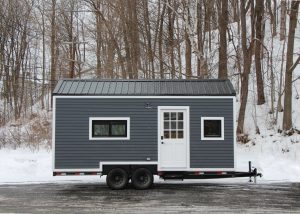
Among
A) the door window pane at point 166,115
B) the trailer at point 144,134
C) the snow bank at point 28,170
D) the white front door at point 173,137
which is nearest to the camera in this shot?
the trailer at point 144,134

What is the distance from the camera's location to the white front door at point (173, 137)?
13.0 metres

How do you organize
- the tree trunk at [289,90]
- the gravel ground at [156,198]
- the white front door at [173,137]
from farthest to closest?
the tree trunk at [289,90] < the white front door at [173,137] < the gravel ground at [156,198]

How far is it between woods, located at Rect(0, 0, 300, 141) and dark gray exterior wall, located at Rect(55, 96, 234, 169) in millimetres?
7774

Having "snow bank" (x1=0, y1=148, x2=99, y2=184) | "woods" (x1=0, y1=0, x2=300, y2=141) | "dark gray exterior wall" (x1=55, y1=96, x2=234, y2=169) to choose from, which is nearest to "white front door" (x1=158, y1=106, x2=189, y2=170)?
"dark gray exterior wall" (x1=55, y1=96, x2=234, y2=169)

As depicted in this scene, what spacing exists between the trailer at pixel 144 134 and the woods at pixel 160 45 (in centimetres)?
779

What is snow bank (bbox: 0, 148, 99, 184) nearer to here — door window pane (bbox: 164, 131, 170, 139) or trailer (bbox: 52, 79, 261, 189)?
trailer (bbox: 52, 79, 261, 189)

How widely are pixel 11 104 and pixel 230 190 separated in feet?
93.5

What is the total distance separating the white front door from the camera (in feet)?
42.7

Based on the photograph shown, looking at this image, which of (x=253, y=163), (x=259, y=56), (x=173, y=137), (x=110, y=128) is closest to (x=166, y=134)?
(x=173, y=137)

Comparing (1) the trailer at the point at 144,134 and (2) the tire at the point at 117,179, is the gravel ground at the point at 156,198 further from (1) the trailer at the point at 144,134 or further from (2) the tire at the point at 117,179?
(1) the trailer at the point at 144,134

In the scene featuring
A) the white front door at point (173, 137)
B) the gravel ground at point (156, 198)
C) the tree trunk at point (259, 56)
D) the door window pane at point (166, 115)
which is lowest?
the gravel ground at point (156, 198)

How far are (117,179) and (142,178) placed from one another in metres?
0.72

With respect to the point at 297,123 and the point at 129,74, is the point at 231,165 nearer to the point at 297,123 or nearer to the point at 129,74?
the point at 297,123

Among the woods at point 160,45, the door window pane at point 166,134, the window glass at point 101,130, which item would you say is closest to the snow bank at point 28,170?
the window glass at point 101,130
